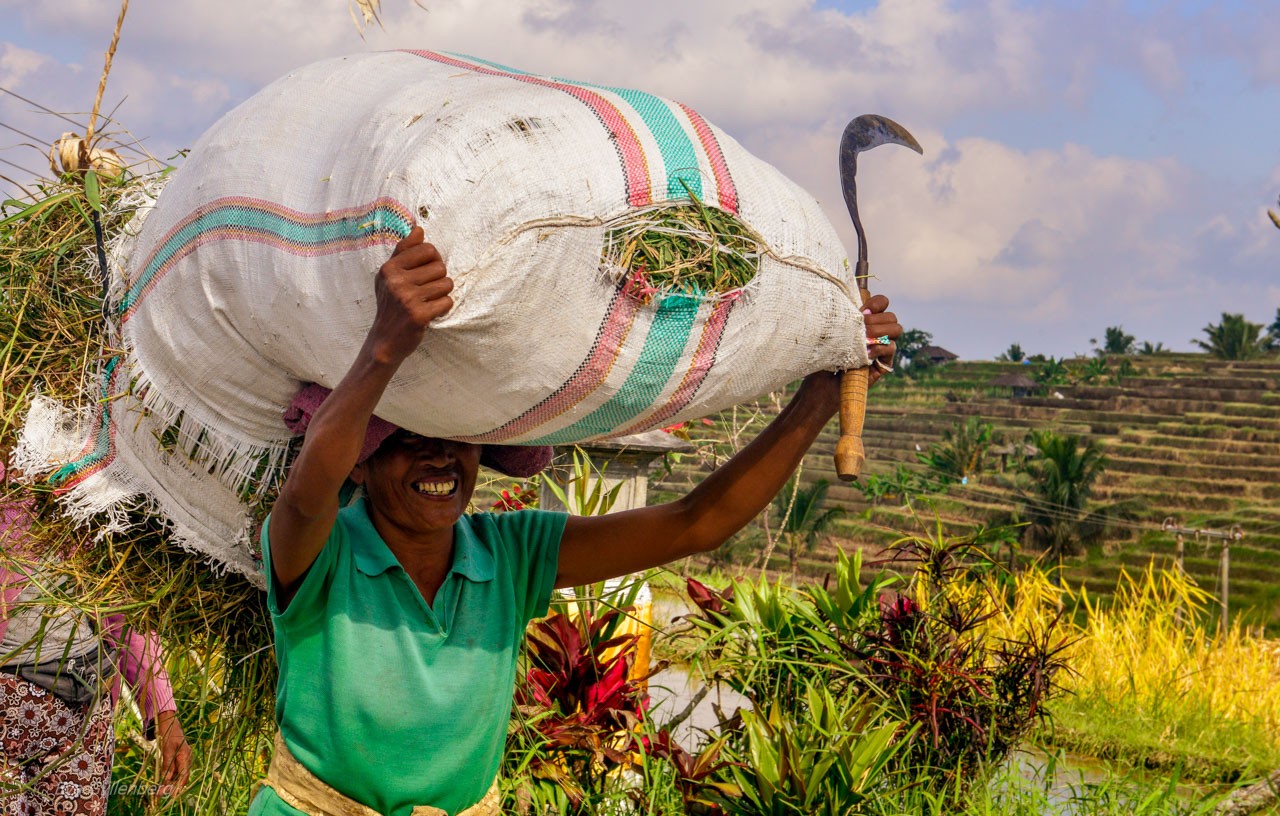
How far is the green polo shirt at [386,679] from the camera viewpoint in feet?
5.75

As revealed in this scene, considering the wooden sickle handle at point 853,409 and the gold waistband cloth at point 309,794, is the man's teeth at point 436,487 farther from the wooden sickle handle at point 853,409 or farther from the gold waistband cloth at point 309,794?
the wooden sickle handle at point 853,409

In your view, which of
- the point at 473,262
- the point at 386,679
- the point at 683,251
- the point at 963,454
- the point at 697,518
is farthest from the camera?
the point at 963,454

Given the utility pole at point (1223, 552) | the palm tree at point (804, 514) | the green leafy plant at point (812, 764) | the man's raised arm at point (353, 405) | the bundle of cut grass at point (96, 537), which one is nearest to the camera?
the man's raised arm at point (353, 405)

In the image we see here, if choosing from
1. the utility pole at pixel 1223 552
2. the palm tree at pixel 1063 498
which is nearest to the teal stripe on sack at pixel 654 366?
the utility pole at pixel 1223 552

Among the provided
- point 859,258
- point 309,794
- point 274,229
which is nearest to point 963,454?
point 859,258

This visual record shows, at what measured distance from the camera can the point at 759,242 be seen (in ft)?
5.44

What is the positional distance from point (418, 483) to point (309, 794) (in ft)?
1.59

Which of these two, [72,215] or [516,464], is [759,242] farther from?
[72,215]

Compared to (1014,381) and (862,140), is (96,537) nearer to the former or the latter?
(862,140)

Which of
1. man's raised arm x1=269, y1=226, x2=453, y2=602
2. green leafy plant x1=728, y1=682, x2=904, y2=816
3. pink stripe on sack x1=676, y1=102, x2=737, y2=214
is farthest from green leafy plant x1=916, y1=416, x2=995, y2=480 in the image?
man's raised arm x1=269, y1=226, x2=453, y2=602

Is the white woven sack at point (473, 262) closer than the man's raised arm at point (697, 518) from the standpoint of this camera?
Yes

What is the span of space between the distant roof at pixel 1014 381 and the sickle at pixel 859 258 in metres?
44.7

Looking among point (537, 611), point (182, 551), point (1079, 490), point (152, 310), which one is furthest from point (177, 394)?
point (1079, 490)

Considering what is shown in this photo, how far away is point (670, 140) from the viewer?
1.65 metres
